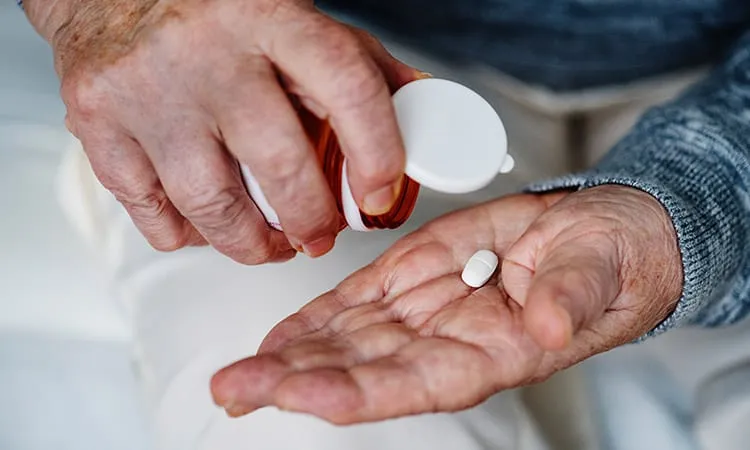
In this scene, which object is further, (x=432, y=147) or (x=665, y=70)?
(x=665, y=70)

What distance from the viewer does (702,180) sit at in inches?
27.7

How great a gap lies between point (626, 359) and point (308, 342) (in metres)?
0.39

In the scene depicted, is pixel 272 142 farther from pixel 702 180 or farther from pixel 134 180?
pixel 702 180

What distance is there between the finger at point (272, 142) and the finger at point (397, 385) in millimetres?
107

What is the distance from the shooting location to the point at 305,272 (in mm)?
708

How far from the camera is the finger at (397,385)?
1.57ft

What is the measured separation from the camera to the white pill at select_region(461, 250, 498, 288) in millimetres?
600

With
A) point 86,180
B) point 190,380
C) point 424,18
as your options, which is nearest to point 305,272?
point 190,380

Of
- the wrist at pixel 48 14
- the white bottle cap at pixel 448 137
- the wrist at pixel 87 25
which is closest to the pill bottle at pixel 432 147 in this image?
the white bottle cap at pixel 448 137

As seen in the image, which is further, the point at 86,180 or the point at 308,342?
the point at 86,180

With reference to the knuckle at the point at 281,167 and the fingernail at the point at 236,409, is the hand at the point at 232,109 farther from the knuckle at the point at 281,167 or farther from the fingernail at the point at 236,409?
the fingernail at the point at 236,409

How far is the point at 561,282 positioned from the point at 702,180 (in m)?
0.26

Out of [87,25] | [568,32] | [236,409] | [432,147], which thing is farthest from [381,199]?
[568,32]

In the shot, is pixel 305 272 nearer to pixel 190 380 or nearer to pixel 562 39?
pixel 190 380
